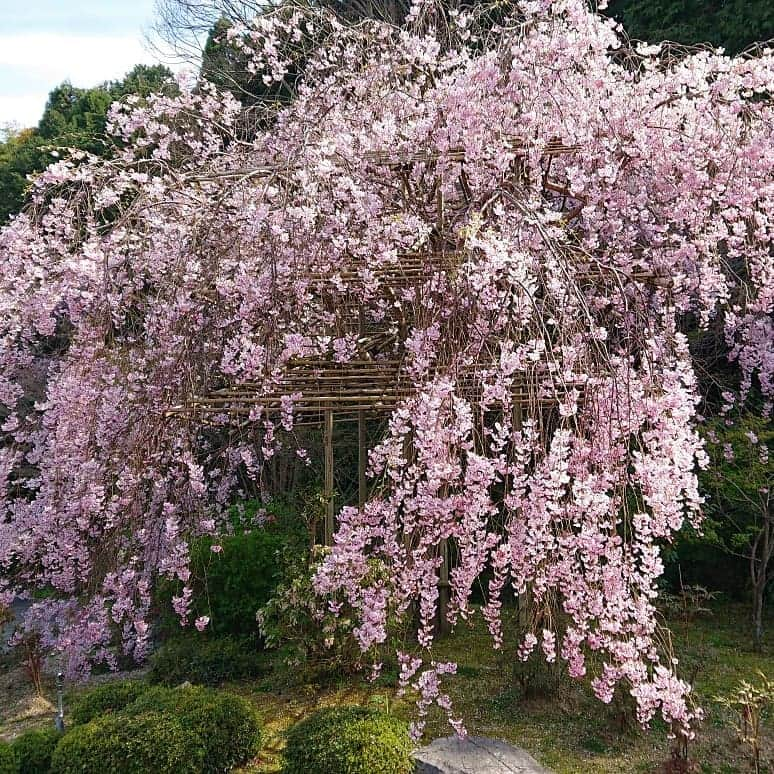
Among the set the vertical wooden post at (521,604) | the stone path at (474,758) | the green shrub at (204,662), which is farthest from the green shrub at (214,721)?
the vertical wooden post at (521,604)

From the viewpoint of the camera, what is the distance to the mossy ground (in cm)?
334

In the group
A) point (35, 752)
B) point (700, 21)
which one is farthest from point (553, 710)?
point (700, 21)

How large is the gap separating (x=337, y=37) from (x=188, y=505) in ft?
12.3

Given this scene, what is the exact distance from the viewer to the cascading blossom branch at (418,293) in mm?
3180

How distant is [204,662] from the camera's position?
4461 mm

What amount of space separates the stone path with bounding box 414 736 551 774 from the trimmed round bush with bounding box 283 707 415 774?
9 centimetres

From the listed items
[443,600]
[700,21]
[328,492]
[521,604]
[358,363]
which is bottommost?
[443,600]

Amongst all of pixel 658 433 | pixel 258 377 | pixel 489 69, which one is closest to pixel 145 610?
pixel 258 377

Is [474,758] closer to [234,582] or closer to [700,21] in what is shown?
[234,582]

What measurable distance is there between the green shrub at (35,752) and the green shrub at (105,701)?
16 cm

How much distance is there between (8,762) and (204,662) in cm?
130

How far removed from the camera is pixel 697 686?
158 inches

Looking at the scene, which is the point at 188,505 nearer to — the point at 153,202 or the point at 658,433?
the point at 153,202

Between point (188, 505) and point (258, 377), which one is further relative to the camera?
point (188, 505)
